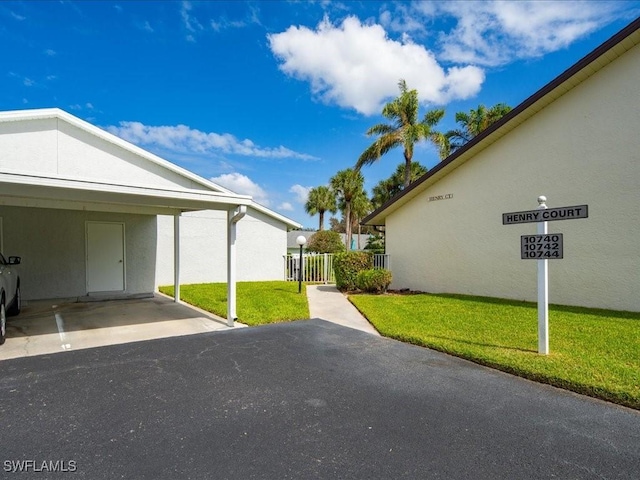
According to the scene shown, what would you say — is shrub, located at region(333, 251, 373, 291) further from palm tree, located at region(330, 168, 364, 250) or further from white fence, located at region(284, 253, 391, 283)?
palm tree, located at region(330, 168, 364, 250)

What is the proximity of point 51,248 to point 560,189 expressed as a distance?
1428 centimetres

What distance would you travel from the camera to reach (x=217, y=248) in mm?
14641

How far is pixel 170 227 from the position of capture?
13.4m

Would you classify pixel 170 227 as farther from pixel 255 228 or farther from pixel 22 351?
pixel 22 351

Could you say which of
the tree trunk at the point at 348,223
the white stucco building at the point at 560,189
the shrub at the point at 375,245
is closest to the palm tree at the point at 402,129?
the shrub at the point at 375,245

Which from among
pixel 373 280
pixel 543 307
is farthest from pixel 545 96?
pixel 373 280

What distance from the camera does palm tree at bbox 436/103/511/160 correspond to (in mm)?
22531

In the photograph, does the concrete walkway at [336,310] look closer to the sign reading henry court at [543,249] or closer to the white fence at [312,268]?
the sign reading henry court at [543,249]

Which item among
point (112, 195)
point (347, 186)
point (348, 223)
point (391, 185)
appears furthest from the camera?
point (347, 186)

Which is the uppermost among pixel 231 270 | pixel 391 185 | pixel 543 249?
pixel 391 185

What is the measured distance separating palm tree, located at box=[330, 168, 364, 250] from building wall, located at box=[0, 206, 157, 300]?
2426 centimetres

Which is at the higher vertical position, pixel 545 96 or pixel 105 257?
pixel 545 96

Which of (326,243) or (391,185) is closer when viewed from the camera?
(326,243)

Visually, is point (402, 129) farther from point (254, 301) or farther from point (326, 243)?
point (254, 301)
